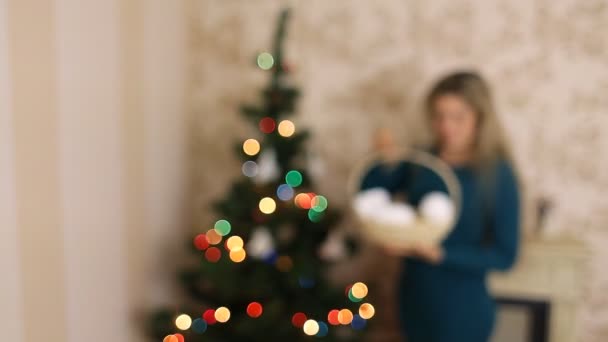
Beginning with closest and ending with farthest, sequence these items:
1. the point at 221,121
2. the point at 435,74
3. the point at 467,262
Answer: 1. the point at 467,262
2. the point at 435,74
3. the point at 221,121

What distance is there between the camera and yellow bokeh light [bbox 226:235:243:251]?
1.53m

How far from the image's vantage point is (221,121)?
6.43 feet

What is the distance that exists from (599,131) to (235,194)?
4.07 ft

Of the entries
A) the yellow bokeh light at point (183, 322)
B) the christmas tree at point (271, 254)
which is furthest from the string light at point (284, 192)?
the yellow bokeh light at point (183, 322)

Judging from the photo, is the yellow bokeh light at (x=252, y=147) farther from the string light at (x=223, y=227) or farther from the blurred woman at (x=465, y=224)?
the blurred woman at (x=465, y=224)

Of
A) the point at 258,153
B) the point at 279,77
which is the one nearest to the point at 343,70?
the point at 279,77

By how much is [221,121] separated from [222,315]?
0.77 meters

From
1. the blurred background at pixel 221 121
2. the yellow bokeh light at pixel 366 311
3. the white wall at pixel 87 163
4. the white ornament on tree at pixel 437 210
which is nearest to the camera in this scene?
the white wall at pixel 87 163

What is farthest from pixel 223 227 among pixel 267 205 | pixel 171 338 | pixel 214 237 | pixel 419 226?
pixel 419 226

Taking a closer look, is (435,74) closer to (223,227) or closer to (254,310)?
(223,227)

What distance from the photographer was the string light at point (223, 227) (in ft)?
5.06

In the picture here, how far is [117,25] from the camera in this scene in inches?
58.4

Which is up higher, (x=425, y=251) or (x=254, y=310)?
(x=425, y=251)

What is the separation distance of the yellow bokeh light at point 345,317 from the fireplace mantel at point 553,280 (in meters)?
0.50
